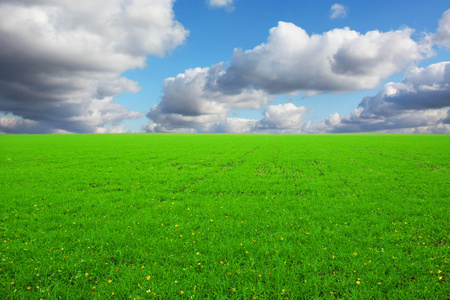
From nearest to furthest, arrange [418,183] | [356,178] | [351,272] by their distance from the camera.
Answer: [351,272] → [418,183] → [356,178]

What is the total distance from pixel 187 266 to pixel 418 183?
16710 mm

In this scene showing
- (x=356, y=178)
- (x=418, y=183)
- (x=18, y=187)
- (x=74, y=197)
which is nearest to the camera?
(x=74, y=197)

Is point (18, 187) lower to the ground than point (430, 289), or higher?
higher

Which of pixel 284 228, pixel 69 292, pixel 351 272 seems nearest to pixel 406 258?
pixel 351 272

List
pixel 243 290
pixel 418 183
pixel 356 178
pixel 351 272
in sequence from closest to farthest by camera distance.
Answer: pixel 243 290 → pixel 351 272 → pixel 418 183 → pixel 356 178

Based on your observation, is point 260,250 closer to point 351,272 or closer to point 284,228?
point 284,228

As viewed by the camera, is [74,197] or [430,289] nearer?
[430,289]

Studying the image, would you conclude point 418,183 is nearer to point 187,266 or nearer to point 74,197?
point 187,266

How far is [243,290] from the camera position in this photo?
529 centimetres

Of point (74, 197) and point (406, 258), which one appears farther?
point (74, 197)

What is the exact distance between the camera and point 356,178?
16.9 metres

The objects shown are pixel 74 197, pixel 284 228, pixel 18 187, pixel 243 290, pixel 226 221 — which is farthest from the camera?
pixel 18 187

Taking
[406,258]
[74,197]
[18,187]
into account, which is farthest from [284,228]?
[18,187]

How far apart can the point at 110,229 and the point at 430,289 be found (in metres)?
9.58
